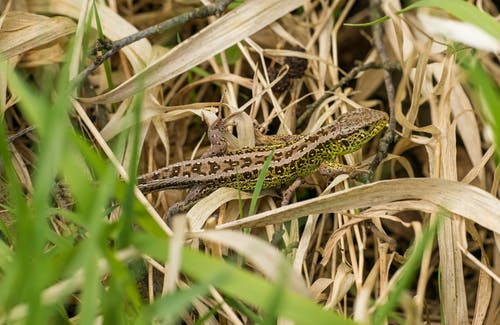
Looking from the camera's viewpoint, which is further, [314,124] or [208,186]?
[314,124]

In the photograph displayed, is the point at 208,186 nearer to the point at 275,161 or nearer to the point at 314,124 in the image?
the point at 275,161

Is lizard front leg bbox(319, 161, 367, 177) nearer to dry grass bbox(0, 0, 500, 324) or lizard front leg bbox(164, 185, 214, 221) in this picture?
dry grass bbox(0, 0, 500, 324)

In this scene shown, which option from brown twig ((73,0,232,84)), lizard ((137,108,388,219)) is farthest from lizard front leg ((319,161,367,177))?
brown twig ((73,0,232,84))

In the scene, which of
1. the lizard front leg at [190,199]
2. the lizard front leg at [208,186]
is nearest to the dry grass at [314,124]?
the lizard front leg at [208,186]

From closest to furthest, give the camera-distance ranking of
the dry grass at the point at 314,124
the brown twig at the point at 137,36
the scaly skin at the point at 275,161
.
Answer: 1. the dry grass at the point at 314,124
2. the brown twig at the point at 137,36
3. the scaly skin at the point at 275,161

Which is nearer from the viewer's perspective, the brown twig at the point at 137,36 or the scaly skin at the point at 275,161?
the brown twig at the point at 137,36

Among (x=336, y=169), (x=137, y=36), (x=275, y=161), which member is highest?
(x=137, y=36)

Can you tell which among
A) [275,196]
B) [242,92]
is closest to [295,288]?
[275,196]

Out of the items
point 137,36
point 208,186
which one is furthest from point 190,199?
point 137,36

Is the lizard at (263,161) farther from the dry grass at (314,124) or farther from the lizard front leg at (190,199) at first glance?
the dry grass at (314,124)
